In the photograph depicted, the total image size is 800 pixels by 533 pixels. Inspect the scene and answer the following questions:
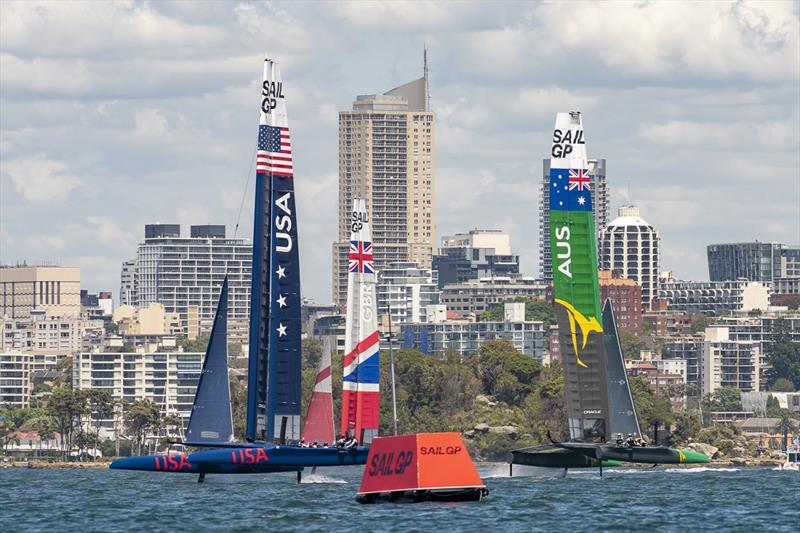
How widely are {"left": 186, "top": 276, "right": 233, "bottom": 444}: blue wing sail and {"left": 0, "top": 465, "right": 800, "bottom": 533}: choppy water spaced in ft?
8.11

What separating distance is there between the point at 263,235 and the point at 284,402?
22.3 ft

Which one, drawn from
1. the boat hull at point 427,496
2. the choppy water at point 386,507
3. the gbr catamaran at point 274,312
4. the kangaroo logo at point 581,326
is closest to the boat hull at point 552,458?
the choppy water at point 386,507

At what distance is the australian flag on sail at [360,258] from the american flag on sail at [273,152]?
16.9 m

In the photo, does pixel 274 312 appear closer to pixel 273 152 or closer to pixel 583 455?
pixel 273 152

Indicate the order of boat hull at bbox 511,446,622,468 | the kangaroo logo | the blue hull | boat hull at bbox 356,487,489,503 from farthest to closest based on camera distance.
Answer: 1. boat hull at bbox 511,446,622,468
2. the kangaroo logo
3. the blue hull
4. boat hull at bbox 356,487,489,503

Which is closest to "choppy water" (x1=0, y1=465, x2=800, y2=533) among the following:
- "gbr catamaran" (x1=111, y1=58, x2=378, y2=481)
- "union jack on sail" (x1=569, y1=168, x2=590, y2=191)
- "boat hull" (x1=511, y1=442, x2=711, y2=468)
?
"boat hull" (x1=511, y1=442, x2=711, y2=468)

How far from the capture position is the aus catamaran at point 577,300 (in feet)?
311

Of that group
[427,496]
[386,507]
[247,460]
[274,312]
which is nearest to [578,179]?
[274,312]

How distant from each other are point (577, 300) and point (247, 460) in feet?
58.1

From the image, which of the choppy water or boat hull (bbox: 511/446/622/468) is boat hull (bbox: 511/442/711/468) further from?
the choppy water

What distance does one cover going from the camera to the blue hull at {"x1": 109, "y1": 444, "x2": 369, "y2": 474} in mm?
85750

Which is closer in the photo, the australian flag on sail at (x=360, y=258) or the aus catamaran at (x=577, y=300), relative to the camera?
the aus catamaran at (x=577, y=300)

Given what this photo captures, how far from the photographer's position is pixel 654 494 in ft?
293

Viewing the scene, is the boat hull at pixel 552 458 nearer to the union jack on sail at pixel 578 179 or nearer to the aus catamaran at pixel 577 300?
the aus catamaran at pixel 577 300
